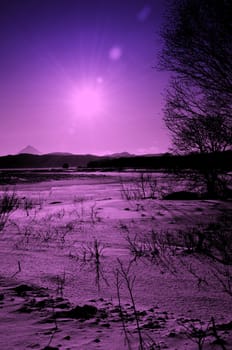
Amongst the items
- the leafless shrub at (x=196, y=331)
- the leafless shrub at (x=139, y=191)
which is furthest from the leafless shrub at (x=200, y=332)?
the leafless shrub at (x=139, y=191)

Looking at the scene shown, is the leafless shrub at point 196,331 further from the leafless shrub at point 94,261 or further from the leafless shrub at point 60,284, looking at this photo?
the leafless shrub at point 60,284

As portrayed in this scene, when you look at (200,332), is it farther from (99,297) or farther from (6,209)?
(6,209)

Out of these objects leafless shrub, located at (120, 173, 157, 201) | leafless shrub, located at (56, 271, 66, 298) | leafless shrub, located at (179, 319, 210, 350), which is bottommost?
leafless shrub, located at (120, 173, 157, 201)

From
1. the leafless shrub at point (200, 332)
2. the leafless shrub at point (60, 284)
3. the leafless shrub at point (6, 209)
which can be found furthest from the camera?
the leafless shrub at point (6, 209)

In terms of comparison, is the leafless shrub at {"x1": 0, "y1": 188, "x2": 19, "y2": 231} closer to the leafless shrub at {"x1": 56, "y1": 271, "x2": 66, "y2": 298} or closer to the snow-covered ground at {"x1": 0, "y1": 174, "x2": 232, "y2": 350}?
the snow-covered ground at {"x1": 0, "y1": 174, "x2": 232, "y2": 350}

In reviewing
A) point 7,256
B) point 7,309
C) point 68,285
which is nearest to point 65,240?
point 7,256

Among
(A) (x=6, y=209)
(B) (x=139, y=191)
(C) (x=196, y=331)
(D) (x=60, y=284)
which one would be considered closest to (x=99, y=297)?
(D) (x=60, y=284)

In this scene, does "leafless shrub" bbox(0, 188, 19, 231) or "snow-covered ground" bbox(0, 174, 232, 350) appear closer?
"snow-covered ground" bbox(0, 174, 232, 350)

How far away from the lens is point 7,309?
59.7 inches

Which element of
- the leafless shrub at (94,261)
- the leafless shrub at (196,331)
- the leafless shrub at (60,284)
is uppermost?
the leafless shrub at (196,331)

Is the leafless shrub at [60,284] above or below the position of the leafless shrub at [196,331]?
below

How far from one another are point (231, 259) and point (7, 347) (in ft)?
6.97

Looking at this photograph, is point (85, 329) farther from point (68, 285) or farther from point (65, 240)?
point (65, 240)

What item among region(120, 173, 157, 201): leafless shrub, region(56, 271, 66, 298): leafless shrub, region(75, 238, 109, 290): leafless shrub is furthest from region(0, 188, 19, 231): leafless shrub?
region(120, 173, 157, 201): leafless shrub
